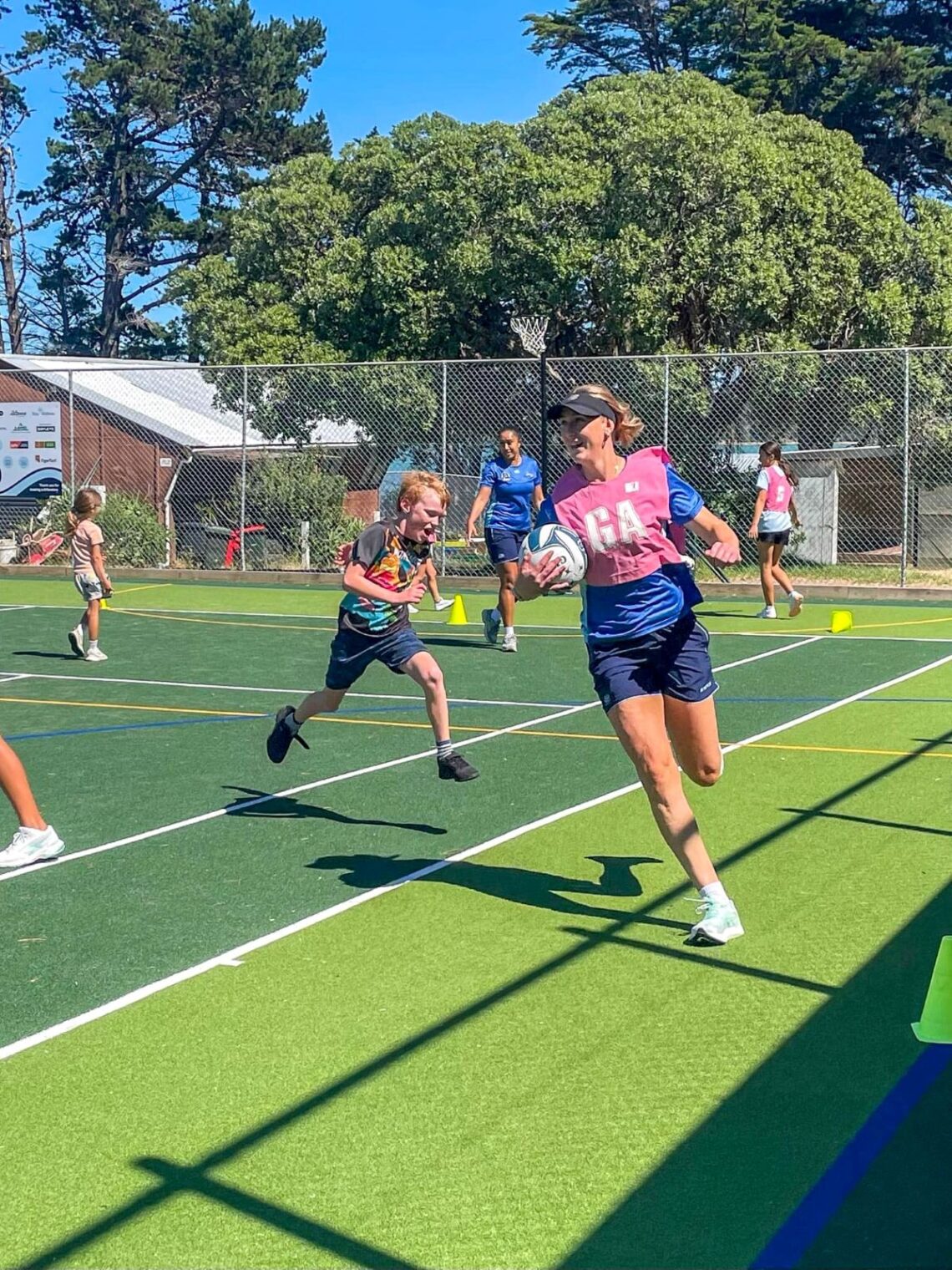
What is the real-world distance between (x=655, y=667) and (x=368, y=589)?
8.42ft

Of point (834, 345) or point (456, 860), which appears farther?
point (834, 345)

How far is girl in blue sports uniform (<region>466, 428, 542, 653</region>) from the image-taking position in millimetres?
14930

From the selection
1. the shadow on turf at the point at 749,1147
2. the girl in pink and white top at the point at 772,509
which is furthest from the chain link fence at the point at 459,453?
the shadow on turf at the point at 749,1147

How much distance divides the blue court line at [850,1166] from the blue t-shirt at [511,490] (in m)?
10.5

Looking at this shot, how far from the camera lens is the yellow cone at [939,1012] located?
4805 millimetres

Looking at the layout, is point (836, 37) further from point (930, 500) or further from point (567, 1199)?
point (567, 1199)

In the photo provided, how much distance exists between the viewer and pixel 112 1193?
4004 millimetres

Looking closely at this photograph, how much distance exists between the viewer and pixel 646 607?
20.1 ft

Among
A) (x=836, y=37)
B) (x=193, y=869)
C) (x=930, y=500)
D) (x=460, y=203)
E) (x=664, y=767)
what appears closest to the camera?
(x=664, y=767)

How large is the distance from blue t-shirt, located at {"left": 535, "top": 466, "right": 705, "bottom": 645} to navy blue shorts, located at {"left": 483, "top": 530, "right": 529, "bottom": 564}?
8.78m

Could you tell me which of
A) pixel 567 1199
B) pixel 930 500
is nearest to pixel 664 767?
pixel 567 1199

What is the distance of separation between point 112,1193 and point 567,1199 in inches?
45.5

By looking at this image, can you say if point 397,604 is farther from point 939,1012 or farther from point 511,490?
point 511,490

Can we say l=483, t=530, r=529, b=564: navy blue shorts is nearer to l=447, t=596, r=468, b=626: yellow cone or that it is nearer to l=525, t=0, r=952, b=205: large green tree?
l=447, t=596, r=468, b=626: yellow cone
